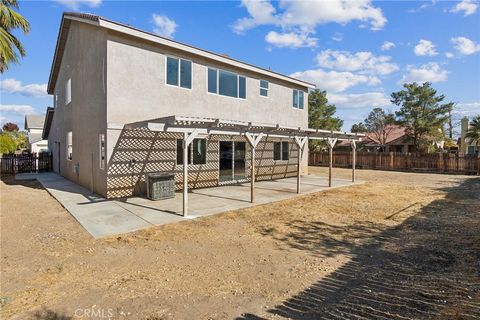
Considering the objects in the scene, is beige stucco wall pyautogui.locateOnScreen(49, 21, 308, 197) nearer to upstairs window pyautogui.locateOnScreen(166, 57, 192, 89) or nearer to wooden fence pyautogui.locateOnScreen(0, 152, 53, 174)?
upstairs window pyautogui.locateOnScreen(166, 57, 192, 89)

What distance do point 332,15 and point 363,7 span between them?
239 cm

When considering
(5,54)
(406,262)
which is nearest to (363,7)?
(406,262)

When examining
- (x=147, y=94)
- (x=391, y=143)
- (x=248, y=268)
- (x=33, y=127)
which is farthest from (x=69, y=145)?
(x=391, y=143)

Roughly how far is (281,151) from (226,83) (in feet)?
17.2

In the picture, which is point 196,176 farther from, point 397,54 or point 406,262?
point 397,54

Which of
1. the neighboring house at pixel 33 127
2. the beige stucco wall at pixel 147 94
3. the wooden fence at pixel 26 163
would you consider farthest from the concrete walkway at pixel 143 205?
the neighboring house at pixel 33 127

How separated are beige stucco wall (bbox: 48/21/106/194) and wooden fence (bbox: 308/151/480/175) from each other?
2255cm

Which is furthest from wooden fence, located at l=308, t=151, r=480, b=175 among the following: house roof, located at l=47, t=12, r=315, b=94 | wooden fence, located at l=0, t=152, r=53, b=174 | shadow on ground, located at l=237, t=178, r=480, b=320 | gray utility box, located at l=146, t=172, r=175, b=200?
wooden fence, located at l=0, t=152, r=53, b=174

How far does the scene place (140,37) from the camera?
32.3 ft

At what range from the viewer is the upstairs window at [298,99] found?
17.0 metres

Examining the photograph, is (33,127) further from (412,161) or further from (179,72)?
(412,161)

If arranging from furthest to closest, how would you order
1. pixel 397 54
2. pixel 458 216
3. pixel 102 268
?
pixel 397 54 → pixel 458 216 → pixel 102 268

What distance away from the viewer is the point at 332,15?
12305 millimetres

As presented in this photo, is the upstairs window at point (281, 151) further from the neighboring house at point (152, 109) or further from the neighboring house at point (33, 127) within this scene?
the neighboring house at point (33, 127)
